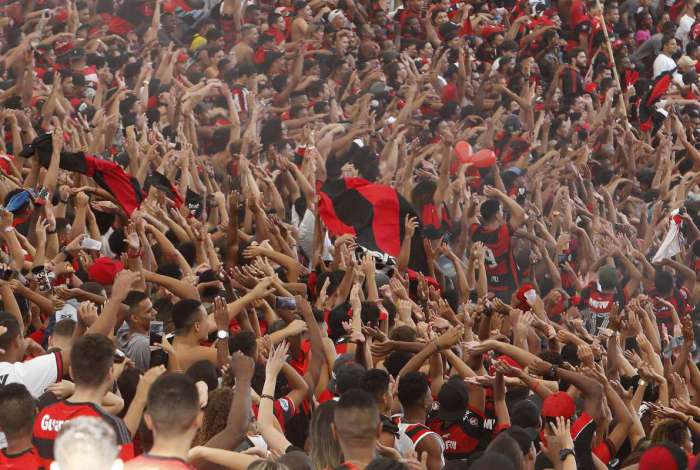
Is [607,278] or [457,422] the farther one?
[607,278]

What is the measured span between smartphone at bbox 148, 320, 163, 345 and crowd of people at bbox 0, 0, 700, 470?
0.46 feet

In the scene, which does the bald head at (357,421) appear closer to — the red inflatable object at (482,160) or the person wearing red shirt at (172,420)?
the person wearing red shirt at (172,420)

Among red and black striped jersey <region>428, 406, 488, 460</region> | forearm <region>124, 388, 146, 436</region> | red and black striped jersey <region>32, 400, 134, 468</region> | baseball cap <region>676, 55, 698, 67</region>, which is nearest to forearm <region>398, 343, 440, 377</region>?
red and black striped jersey <region>428, 406, 488, 460</region>

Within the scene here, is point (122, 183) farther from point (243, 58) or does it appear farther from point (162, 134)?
point (243, 58)

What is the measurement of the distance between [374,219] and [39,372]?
4.95 meters

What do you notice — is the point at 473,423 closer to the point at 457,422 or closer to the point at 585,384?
the point at 457,422

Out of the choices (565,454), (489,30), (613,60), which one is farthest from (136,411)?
(489,30)

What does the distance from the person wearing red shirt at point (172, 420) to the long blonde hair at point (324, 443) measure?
96 centimetres

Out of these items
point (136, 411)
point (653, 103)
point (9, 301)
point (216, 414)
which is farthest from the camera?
point (653, 103)

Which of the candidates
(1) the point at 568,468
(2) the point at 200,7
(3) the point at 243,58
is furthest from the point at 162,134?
(1) the point at 568,468

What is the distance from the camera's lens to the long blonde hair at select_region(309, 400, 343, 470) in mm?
5598

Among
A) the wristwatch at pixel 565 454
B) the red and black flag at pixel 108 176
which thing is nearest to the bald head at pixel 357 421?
the wristwatch at pixel 565 454

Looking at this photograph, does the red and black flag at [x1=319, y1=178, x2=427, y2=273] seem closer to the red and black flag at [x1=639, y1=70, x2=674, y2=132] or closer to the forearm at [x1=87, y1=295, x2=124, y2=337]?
the forearm at [x1=87, y1=295, x2=124, y2=337]

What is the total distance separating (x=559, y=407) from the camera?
6.65m
